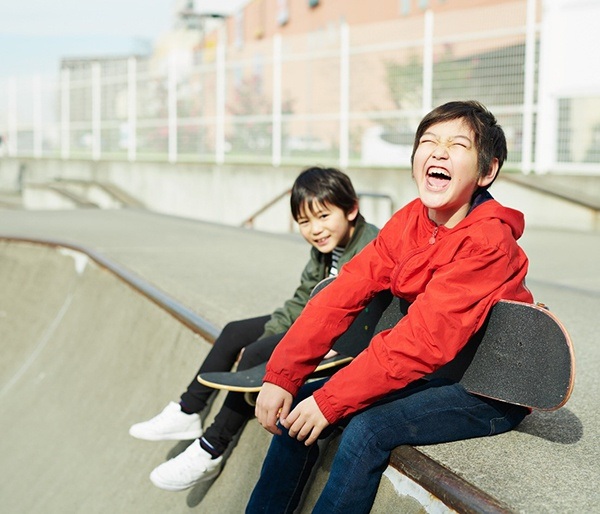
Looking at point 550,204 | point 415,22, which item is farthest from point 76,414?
point 415,22

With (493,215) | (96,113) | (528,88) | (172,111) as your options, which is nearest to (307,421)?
(493,215)

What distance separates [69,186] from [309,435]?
63.5 ft

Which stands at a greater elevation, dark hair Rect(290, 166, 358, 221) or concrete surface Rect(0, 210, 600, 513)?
dark hair Rect(290, 166, 358, 221)

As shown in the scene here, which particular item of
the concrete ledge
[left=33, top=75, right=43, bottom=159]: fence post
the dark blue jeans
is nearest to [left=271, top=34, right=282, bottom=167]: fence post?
the concrete ledge

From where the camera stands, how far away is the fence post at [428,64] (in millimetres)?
13055

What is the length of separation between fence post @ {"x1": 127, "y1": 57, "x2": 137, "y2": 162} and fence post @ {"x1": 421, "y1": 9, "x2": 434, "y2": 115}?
8.95 m

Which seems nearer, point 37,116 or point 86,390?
point 86,390

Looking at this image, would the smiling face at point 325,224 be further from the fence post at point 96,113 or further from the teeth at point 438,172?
the fence post at point 96,113

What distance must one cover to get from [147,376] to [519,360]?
2.99m

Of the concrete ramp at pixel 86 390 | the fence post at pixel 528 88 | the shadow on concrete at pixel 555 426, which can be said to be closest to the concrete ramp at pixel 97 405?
the concrete ramp at pixel 86 390

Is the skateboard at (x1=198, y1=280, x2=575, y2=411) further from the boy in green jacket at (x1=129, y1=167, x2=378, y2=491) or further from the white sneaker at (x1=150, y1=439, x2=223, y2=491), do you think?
the white sneaker at (x1=150, y1=439, x2=223, y2=491)

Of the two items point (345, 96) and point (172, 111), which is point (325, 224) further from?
point (172, 111)

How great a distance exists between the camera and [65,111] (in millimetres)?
22859

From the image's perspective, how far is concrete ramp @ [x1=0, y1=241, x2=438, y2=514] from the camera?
12.4 ft
